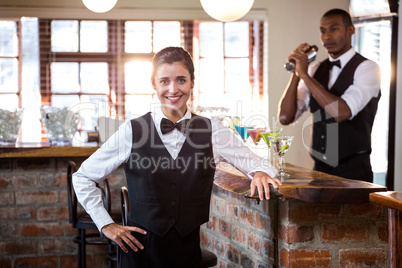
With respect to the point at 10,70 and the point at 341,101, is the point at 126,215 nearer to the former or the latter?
the point at 341,101

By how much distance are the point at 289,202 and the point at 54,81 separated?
4.76 meters

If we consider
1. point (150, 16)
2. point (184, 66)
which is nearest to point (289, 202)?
point (184, 66)

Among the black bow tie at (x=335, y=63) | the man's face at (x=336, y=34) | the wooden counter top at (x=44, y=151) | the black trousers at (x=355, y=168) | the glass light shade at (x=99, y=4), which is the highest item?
the glass light shade at (x=99, y=4)

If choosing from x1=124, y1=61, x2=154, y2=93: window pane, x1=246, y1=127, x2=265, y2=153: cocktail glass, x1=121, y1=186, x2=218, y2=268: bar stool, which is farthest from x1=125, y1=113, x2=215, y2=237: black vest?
x1=124, y1=61, x2=154, y2=93: window pane

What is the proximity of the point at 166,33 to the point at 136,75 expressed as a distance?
0.59 meters

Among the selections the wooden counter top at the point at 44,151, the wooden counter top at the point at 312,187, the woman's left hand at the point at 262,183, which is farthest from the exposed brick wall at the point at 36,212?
the woman's left hand at the point at 262,183

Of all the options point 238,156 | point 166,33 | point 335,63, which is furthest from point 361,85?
point 166,33

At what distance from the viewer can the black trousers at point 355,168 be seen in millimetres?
2988

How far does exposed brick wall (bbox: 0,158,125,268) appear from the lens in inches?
136

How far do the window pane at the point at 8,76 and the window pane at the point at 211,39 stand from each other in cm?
211

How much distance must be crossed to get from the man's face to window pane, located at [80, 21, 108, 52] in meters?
3.45

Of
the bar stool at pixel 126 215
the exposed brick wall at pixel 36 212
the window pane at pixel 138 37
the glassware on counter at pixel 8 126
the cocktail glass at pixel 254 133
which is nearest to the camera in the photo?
the bar stool at pixel 126 215

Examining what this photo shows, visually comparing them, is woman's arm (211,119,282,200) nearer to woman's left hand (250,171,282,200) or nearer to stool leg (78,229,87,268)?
woman's left hand (250,171,282,200)

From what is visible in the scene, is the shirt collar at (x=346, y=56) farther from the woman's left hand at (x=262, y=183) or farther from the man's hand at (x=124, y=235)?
the man's hand at (x=124, y=235)
